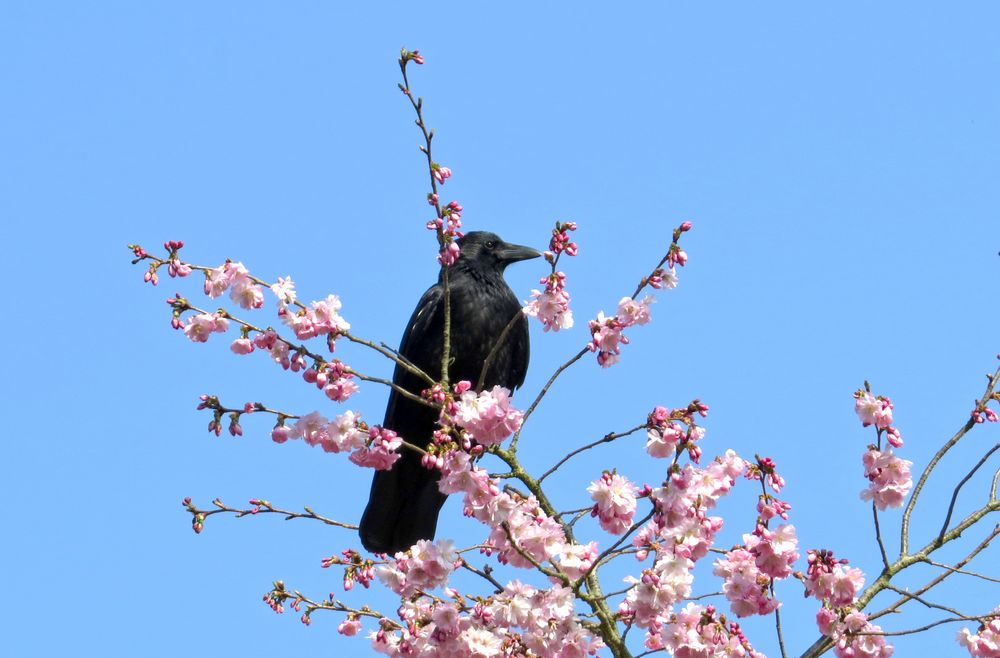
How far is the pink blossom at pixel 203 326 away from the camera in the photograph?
4297 mm

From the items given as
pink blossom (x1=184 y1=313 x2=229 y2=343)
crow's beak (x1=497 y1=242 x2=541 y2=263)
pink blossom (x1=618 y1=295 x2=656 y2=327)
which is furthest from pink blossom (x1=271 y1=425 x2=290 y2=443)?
crow's beak (x1=497 y1=242 x2=541 y2=263)

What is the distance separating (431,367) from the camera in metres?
6.76

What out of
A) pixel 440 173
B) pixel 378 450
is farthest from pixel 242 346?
pixel 440 173

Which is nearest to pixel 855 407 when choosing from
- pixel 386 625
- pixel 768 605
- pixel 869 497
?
pixel 869 497

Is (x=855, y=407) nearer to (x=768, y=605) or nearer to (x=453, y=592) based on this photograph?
(x=768, y=605)

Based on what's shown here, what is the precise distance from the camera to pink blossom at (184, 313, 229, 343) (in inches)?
169

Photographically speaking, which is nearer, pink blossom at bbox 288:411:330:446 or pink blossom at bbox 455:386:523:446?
pink blossom at bbox 455:386:523:446

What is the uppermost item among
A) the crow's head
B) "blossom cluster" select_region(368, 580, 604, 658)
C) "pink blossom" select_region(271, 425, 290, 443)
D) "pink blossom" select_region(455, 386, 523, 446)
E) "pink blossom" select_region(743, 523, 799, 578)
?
the crow's head

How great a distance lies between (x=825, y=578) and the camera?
13.8 ft

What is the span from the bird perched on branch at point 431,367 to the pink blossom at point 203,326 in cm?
205

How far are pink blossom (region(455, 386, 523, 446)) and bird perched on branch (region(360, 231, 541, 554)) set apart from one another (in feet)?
7.36

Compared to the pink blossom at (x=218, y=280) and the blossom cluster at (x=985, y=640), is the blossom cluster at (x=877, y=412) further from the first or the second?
the pink blossom at (x=218, y=280)

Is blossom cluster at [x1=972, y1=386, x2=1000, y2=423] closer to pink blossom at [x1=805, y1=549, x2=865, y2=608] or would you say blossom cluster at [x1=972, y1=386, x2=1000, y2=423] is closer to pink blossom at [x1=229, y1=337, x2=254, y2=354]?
pink blossom at [x1=805, y1=549, x2=865, y2=608]

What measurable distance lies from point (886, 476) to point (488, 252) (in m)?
3.64
